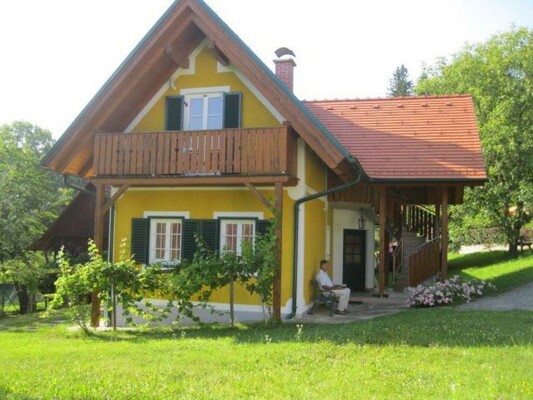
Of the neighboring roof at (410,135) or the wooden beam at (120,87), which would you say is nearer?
→ the wooden beam at (120,87)

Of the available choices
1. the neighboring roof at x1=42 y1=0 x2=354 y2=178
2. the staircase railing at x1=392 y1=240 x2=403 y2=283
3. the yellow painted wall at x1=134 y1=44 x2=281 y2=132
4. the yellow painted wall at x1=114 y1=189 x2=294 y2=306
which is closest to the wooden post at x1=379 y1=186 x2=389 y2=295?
the neighboring roof at x1=42 y1=0 x2=354 y2=178

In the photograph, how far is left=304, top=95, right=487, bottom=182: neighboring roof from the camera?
1322 cm

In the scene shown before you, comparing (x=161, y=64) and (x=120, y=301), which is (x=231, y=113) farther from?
(x=120, y=301)

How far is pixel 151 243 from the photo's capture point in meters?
12.7

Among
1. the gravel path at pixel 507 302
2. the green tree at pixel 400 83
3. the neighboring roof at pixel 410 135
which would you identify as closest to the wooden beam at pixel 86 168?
the neighboring roof at pixel 410 135

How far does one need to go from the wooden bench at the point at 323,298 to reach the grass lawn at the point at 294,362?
1615 millimetres

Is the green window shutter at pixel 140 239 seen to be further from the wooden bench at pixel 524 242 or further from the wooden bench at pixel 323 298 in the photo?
the wooden bench at pixel 524 242

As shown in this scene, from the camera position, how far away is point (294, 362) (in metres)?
7.09

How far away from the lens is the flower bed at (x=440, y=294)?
40.4 ft

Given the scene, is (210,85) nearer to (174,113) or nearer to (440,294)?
(174,113)

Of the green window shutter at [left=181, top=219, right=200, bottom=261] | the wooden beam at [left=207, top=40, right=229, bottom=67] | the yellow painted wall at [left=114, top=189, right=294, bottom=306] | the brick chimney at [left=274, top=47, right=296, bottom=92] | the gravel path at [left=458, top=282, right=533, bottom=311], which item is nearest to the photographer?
the yellow painted wall at [left=114, top=189, right=294, bottom=306]

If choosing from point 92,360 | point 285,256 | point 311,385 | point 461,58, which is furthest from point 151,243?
point 461,58

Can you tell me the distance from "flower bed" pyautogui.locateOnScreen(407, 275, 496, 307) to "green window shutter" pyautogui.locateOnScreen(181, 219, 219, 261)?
4.68 metres

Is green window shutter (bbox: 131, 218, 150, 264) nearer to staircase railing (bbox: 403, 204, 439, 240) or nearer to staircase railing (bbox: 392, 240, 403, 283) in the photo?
staircase railing (bbox: 392, 240, 403, 283)
